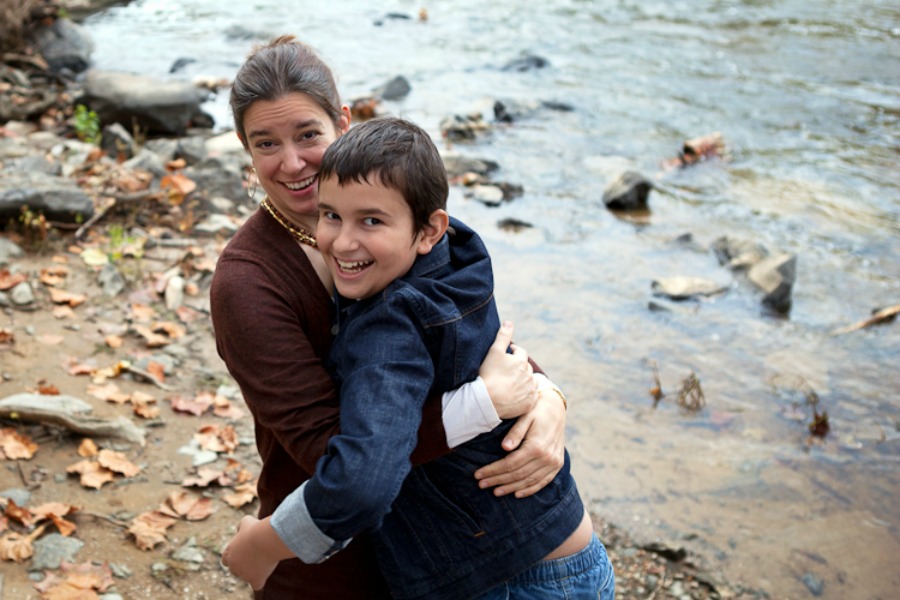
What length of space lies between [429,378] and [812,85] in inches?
492

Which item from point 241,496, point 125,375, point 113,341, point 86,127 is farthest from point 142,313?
point 86,127

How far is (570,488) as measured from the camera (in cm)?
256

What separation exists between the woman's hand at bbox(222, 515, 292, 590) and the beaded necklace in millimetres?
763

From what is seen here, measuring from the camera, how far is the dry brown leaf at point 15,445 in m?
4.15

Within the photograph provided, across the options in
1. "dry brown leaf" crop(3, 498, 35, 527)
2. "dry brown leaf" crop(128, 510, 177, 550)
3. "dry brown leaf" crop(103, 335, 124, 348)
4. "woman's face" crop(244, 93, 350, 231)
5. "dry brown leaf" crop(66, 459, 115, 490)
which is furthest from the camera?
"dry brown leaf" crop(103, 335, 124, 348)

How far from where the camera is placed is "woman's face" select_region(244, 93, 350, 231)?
2.51 m

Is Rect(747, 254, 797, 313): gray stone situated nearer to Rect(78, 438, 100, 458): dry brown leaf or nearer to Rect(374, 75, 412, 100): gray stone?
Rect(78, 438, 100, 458): dry brown leaf

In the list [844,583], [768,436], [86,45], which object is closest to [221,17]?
[86,45]

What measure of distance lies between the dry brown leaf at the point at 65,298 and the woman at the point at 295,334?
11.4 feet

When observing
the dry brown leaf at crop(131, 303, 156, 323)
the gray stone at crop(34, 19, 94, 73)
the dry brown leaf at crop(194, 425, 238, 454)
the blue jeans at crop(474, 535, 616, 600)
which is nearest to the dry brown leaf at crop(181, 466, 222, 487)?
the dry brown leaf at crop(194, 425, 238, 454)

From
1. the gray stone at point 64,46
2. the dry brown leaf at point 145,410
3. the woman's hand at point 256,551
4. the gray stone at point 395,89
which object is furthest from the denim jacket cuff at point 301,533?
the gray stone at point 64,46

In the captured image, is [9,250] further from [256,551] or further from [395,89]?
[395,89]

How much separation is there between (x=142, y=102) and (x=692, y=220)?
5849 millimetres

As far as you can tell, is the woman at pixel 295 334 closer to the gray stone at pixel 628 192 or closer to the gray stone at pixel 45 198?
the gray stone at pixel 45 198
